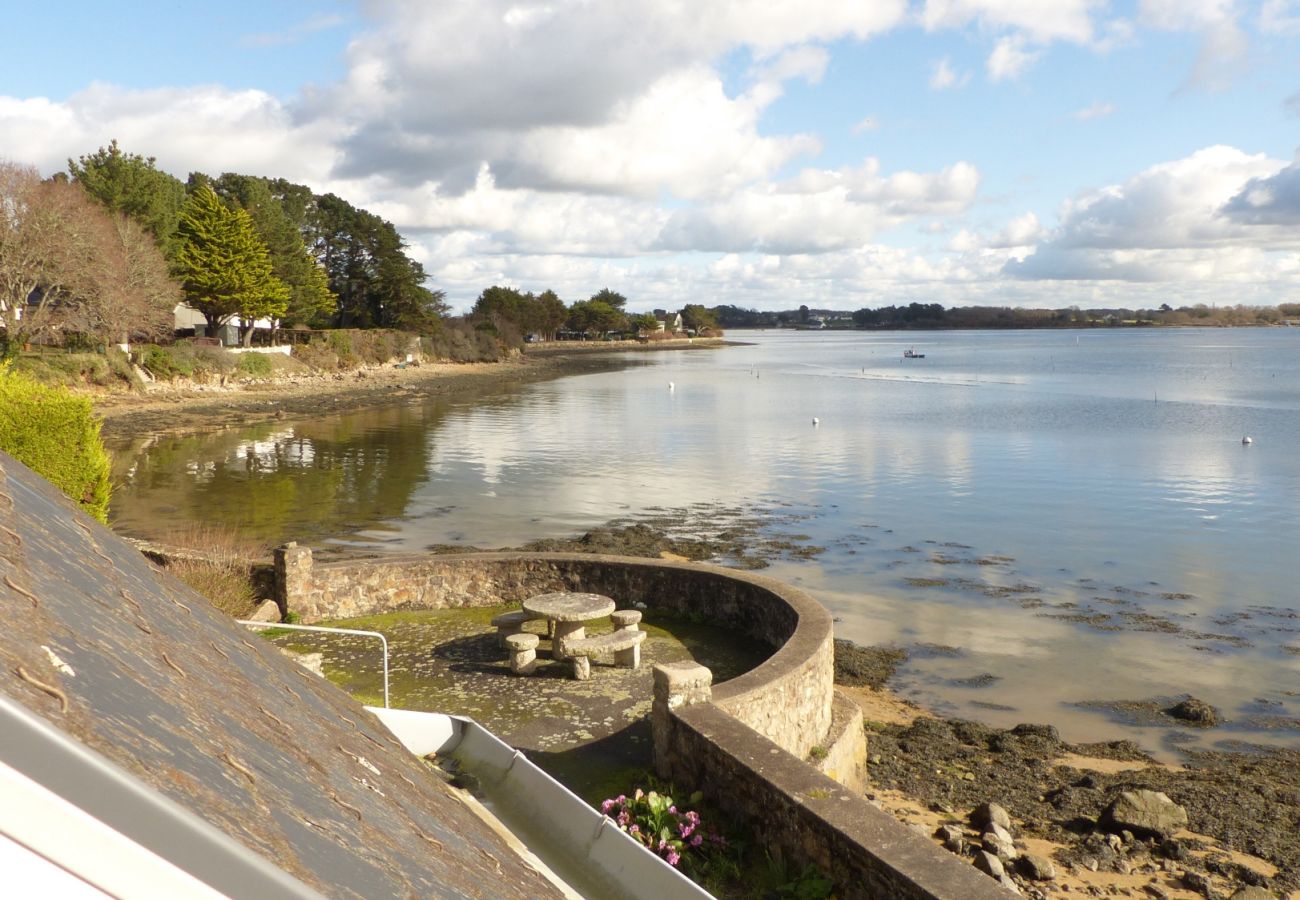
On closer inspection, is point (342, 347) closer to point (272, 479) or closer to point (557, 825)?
point (272, 479)

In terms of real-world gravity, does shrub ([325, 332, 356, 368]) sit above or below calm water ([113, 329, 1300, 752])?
above

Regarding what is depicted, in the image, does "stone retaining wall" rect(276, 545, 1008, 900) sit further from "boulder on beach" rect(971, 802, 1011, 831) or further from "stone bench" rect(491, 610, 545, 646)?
"stone bench" rect(491, 610, 545, 646)

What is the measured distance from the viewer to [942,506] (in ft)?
109

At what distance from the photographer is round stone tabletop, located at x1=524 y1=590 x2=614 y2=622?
11773 mm

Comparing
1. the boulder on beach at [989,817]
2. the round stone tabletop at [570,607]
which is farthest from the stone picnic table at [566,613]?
the boulder on beach at [989,817]

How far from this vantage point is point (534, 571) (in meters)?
14.8

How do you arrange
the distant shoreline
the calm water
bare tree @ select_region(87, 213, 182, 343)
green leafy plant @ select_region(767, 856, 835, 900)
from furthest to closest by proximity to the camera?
bare tree @ select_region(87, 213, 182, 343) < the distant shoreline < the calm water < green leafy plant @ select_region(767, 856, 835, 900)

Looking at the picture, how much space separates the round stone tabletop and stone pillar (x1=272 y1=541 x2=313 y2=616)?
3.78 m

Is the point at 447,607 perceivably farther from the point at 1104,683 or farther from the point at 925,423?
the point at 925,423

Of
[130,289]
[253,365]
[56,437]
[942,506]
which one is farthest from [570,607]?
[253,365]

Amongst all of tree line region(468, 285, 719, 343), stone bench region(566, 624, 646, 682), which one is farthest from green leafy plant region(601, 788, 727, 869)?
tree line region(468, 285, 719, 343)

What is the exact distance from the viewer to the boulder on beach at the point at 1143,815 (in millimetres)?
11375

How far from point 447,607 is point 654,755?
6209 mm

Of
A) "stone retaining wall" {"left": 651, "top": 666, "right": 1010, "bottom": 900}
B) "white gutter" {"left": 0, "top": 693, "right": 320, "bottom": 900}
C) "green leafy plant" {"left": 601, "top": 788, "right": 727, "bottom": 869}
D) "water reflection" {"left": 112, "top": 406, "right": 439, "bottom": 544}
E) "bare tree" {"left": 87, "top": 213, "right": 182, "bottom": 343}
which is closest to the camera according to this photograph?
"white gutter" {"left": 0, "top": 693, "right": 320, "bottom": 900}
